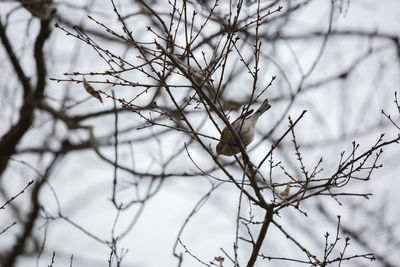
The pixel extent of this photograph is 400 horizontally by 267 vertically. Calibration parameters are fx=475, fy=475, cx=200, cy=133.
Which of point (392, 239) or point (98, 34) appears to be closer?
point (98, 34)

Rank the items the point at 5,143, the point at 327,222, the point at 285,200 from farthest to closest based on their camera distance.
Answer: the point at 327,222 → the point at 5,143 → the point at 285,200

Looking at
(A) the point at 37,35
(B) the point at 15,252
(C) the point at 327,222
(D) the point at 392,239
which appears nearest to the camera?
(A) the point at 37,35

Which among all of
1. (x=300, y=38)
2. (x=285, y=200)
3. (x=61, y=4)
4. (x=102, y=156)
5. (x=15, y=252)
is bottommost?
(x=285, y=200)

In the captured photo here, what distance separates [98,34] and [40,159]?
202cm

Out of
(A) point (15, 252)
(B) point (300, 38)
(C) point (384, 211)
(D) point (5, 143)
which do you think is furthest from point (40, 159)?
(C) point (384, 211)

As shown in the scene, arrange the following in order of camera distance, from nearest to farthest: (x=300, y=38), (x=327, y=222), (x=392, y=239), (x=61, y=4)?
(x=61, y=4), (x=300, y=38), (x=327, y=222), (x=392, y=239)

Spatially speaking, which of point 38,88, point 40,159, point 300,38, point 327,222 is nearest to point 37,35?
point 38,88

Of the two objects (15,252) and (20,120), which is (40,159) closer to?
(15,252)

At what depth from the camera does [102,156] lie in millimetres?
4648

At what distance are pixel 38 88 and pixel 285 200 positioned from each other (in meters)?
3.24

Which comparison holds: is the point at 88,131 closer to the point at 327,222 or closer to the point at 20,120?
the point at 20,120

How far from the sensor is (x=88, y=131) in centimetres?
516

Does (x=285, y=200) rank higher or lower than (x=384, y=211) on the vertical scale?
lower

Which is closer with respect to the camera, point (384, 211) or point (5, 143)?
point (5, 143)
